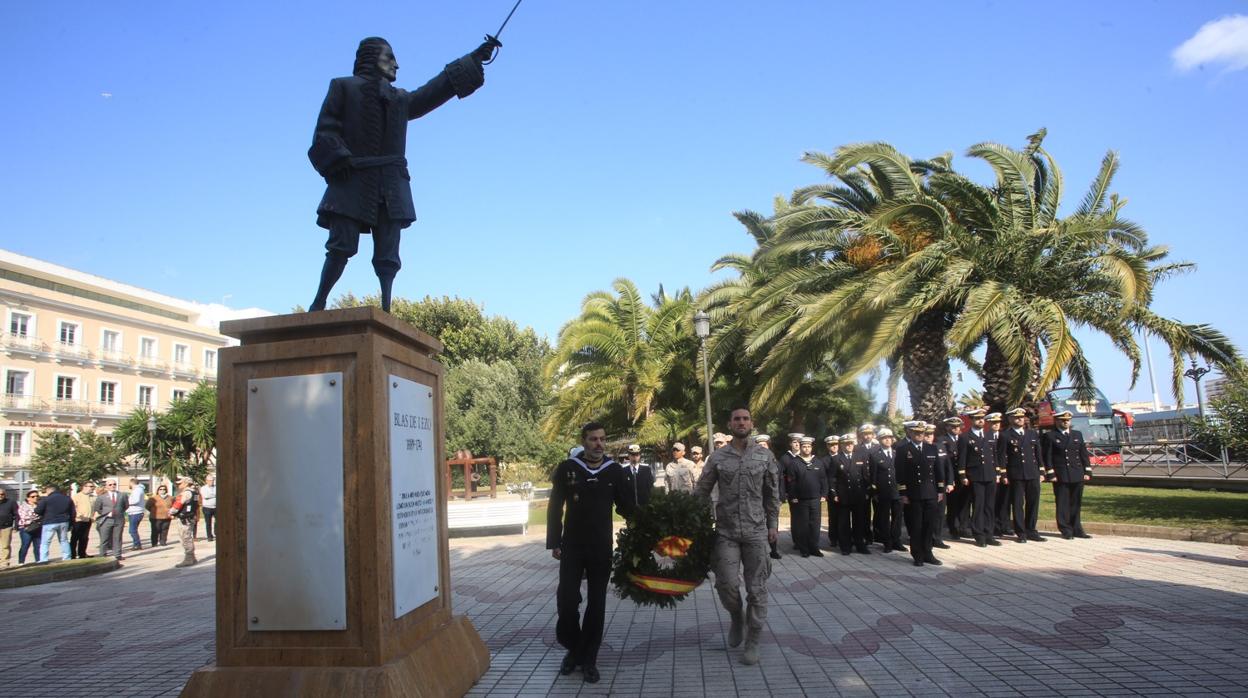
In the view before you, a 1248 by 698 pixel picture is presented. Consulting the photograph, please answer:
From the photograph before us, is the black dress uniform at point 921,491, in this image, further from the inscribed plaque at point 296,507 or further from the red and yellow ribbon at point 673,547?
the inscribed plaque at point 296,507

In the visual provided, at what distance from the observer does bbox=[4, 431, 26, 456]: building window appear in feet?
132

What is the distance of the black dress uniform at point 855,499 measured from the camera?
37.6 ft

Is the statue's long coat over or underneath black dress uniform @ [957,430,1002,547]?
over

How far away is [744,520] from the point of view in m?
5.79

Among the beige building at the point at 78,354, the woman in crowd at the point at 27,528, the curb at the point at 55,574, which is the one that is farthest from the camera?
the beige building at the point at 78,354

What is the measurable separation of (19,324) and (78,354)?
10.9 feet

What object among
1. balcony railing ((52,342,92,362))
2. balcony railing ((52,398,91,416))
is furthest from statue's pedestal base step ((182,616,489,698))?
balcony railing ((52,342,92,362))

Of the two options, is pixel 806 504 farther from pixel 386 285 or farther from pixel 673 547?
pixel 386 285

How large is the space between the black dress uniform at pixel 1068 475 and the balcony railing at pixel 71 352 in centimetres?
4888

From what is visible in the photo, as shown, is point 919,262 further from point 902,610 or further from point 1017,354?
point 902,610

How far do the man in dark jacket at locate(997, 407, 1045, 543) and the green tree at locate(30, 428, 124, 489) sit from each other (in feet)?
112

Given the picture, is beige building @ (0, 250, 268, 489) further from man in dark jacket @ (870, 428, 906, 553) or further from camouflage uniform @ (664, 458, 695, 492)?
man in dark jacket @ (870, 428, 906, 553)

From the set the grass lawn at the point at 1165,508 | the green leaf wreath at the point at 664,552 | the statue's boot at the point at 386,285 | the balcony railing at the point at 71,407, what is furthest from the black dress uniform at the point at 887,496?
the balcony railing at the point at 71,407

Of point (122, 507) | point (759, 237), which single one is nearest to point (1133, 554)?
point (759, 237)
